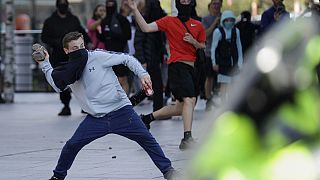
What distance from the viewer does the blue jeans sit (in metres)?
8.12

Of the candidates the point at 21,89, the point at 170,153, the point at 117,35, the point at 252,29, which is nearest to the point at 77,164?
the point at 170,153

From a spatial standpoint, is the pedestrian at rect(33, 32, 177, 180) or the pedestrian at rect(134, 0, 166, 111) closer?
the pedestrian at rect(33, 32, 177, 180)

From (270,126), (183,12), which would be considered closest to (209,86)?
(183,12)

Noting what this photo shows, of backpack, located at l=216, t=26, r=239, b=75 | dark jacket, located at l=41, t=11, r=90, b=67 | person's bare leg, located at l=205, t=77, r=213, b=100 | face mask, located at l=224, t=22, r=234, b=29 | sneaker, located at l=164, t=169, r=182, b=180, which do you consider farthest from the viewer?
person's bare leg, located at l=205, t=77, r=213, b=100

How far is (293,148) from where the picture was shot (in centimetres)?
285

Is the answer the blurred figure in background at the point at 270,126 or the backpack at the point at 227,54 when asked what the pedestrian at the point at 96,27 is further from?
the blurred figure in background at the point at 270,126

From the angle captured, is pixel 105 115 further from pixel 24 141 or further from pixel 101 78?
pixel 24 141

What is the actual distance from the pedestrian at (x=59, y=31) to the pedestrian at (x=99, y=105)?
27.2ft

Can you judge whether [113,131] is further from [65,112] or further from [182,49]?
[65,112]

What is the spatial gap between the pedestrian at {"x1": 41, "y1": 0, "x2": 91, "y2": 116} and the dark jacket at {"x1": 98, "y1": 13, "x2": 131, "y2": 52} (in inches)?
23.4

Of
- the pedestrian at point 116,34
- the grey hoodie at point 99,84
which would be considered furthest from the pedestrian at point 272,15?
the grey hoodie at point 99,84

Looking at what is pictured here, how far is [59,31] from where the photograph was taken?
656 inches

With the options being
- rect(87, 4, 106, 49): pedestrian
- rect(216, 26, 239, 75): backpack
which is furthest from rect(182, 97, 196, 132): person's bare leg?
rect(87, 4, 106, 49): pedestrian

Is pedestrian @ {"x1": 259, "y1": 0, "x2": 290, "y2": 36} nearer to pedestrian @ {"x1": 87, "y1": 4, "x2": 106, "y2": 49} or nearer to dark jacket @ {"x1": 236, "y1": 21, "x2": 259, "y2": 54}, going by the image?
dark jacket @ {"x1": 236, "y1": 21, "x2": 259, "y2": 54}
